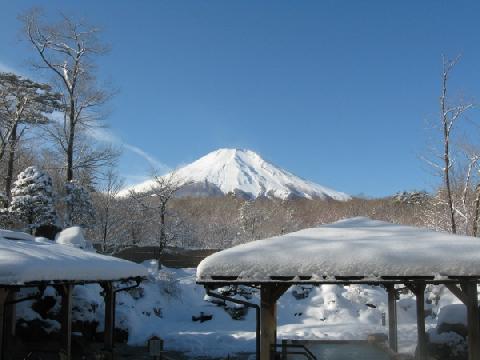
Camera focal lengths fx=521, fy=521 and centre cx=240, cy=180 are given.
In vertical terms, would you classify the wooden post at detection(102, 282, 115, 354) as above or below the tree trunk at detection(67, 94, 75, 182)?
below

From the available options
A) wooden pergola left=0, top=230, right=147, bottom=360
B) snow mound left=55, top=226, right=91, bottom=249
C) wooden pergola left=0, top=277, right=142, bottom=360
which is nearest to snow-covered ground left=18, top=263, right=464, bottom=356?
snow mound left=55, top=226, right=91, bottom=249

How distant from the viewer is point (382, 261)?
6812 millimetres

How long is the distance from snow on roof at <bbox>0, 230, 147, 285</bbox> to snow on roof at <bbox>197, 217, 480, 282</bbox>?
2.97 metres

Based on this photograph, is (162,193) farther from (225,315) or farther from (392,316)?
(392,316)

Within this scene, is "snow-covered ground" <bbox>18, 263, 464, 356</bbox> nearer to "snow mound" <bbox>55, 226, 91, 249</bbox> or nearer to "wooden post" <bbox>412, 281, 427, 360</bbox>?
"snow mound" <bbox>55, 226, 91, 249</bbox>

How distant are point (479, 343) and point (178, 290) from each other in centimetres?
1927

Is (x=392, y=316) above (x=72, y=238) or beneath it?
beneath

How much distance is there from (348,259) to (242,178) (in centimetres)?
13359

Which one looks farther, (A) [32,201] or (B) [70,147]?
(B) [70,147]

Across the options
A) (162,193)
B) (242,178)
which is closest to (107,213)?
(162,193)

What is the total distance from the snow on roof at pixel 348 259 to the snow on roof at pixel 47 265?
2.97 m

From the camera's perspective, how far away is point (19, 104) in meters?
27.2

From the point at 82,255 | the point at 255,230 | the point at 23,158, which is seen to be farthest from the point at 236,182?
the point at 82,255

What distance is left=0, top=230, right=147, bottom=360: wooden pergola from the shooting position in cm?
813
